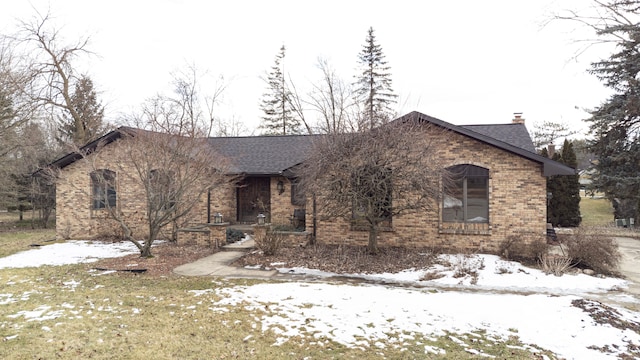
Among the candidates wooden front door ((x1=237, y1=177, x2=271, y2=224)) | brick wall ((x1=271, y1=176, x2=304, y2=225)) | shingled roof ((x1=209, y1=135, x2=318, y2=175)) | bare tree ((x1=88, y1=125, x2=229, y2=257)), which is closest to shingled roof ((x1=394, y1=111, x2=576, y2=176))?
shingled roof ((x1=209, y1=135, x2=318, y2=175))

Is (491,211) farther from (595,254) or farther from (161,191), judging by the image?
(161,191)

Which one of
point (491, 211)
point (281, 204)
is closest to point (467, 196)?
point (491, 211)

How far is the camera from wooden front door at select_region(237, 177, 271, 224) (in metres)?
16.7

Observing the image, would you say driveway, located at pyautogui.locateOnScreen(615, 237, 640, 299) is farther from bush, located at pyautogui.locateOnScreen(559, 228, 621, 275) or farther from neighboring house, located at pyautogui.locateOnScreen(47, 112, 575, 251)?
neighboring house, located at pyautogui.locateOnScreen(47, 112, 575, 251)

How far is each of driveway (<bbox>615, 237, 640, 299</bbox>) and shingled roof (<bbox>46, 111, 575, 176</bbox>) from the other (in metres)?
2.85

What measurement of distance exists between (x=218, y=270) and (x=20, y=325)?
4.25m

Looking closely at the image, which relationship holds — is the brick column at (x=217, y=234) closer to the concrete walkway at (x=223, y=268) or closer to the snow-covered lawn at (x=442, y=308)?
the concrete walkway at (x=223, y=268)

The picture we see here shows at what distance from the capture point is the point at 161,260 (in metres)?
10.3

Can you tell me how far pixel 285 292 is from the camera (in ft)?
23.5

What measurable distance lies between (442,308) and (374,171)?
4059 mm

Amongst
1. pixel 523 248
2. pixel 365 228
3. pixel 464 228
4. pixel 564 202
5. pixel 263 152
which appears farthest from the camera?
pixel 564 202

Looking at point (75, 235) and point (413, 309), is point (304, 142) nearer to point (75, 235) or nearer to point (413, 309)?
point (75, 235)

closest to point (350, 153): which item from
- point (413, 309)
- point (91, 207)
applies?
point (413, 309)

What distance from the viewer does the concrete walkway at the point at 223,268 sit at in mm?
8891
